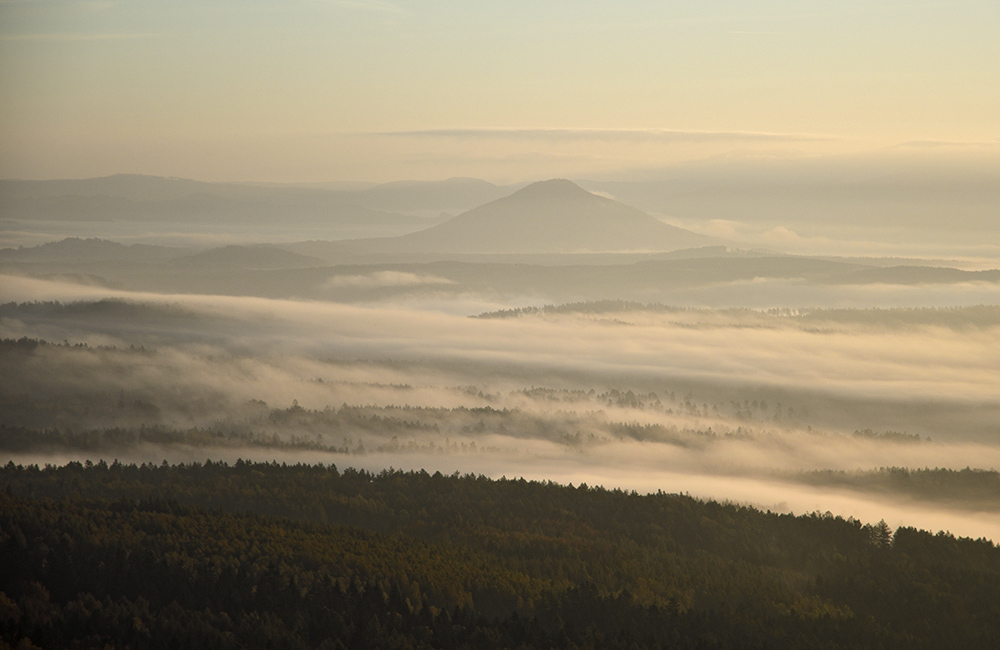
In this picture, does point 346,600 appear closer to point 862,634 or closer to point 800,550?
point 862,634

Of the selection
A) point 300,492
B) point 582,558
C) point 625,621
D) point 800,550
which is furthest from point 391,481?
point 625,621

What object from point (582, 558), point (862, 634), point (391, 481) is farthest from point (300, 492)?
point (862, 634)

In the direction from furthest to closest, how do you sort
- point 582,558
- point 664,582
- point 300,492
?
point 300,492, point 582,558, point 664,582

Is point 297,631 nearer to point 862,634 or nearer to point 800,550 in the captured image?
point 862,634

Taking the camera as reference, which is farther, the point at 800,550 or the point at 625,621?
the point at 800,550

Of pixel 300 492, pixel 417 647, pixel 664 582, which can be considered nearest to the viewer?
pixel 417 647

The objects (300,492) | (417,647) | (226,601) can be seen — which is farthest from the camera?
(300,492)
